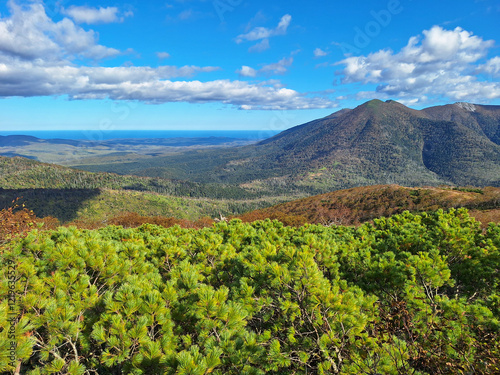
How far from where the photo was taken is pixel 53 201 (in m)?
137

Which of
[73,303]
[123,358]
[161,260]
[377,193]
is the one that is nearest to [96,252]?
[73,303]

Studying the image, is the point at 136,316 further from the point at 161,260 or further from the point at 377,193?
the point at 377,193

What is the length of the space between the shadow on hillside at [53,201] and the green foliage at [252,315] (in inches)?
5430

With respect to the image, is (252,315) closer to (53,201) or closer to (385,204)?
(385,204)

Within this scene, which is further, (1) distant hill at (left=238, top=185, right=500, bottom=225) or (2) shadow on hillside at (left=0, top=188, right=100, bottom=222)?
(2) shadow on hillside at (left=0, top=188, right=100, bottom=222)

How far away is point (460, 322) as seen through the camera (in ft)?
17.9

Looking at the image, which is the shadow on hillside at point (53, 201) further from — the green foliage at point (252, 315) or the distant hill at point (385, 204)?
the green foliage at point (252, 315)

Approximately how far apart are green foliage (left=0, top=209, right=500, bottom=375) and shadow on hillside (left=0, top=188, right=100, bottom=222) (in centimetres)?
13793

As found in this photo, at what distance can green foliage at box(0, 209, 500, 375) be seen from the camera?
469cm

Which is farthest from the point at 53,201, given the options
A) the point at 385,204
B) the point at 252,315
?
the point at 252,315

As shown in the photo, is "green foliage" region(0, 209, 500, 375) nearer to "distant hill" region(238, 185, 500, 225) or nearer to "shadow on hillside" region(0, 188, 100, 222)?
"distant hill" region(238, 185, 500, 225)

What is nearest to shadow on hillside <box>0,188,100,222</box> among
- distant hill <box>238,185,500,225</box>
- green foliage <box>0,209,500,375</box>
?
distant hill <box>238,185,500,225</box>

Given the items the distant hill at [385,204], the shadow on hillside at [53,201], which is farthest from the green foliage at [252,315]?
the shadow on hillside at [53,201]

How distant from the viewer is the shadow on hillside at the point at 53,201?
124875 mm
